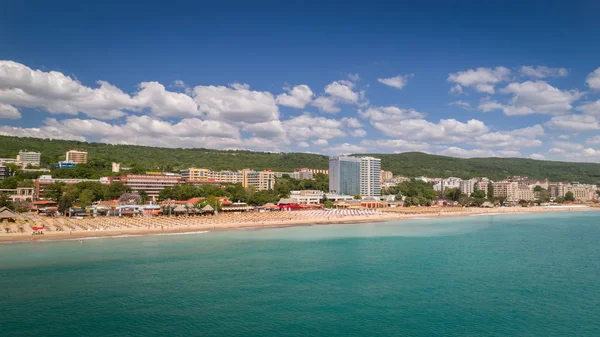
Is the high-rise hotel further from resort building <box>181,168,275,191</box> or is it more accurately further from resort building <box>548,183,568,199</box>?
resort building <box>548,183,568,199</box>

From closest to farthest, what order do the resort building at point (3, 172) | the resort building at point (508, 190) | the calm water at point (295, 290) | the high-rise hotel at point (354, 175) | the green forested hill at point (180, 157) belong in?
the calm water at point (295, 290)
the resort building at point (3, 172)
the high-rise hotel at point (354, 175)
the resort building at point (508, 190)
the green forested hill at point (180, 157)

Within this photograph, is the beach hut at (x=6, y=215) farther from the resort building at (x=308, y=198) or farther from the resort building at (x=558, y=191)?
the resort building at (x=558, y=191)

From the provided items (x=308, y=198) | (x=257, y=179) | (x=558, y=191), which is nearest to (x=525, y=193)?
(x=558, y=191)

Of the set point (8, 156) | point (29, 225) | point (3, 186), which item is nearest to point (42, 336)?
point (29, 225)

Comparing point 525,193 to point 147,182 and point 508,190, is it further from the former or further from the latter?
point 147,182

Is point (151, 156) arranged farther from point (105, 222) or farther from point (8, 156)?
point (105, 222)

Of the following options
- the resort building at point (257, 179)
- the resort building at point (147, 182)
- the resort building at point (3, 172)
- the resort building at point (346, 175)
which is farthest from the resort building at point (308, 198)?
the resort building at point (3, 172)
